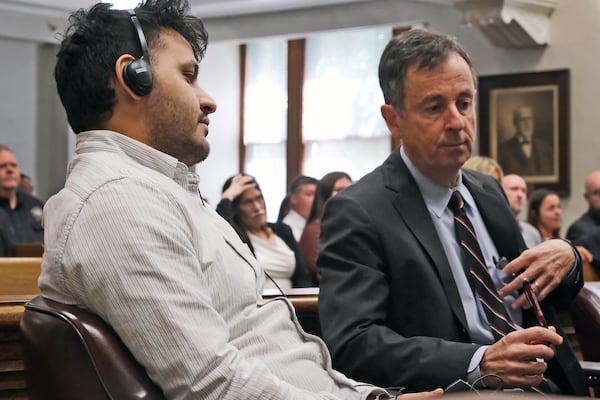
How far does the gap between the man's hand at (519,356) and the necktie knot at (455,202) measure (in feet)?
1.51

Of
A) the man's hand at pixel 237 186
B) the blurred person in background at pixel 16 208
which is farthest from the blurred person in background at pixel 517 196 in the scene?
the blurred person in background at pixel 16 208

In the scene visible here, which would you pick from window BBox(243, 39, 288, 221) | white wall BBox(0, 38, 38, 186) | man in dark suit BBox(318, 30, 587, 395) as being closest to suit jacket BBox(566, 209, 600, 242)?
man in dark suit BBox(318, 30, 587, 395)

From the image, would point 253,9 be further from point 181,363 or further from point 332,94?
point 181,363

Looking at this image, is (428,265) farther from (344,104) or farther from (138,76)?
(344,104)

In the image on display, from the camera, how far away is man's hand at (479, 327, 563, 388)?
2.10 metres

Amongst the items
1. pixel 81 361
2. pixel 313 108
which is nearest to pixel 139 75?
pixel 81 361

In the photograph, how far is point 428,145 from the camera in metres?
2.49

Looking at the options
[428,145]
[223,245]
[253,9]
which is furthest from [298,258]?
[253,9]

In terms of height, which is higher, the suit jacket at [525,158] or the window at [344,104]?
the window at [344,104]

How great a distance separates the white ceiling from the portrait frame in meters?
1.95

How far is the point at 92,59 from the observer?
186cm

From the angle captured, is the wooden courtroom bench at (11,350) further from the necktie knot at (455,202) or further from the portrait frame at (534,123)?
the portrait frame at (534,123)

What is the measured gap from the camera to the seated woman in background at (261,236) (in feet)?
20.3

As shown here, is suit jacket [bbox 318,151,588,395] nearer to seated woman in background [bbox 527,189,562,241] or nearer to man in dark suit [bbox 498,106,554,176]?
seated woman in background [bbox 527,189,562,241]
